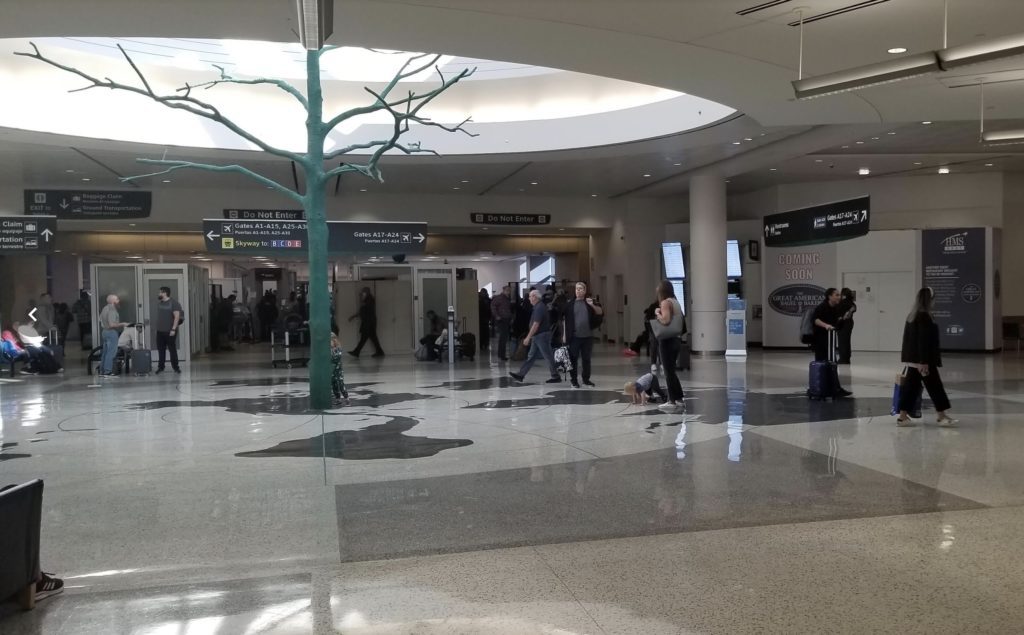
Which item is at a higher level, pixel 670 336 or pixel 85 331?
pixel 670 336

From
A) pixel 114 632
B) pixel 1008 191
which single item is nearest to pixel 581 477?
pixel 114 632

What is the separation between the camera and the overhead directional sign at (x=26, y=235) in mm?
18625

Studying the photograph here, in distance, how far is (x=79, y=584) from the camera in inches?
179

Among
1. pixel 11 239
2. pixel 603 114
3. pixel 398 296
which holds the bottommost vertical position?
pixel 398 296

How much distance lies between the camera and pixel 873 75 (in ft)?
24.7

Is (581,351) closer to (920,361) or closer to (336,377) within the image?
(336,377)

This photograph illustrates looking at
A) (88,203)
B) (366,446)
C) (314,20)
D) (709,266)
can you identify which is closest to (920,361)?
(366,446)

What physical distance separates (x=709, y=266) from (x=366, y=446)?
14.0 m

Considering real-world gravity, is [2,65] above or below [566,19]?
above

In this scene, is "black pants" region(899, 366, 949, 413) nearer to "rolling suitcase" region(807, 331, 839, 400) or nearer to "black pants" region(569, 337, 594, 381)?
"rolling suitcase" region(807, 331, 839, 400)

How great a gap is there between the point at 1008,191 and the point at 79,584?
22994 millimetres

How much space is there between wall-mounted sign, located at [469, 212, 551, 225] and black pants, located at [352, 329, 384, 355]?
15.2ft

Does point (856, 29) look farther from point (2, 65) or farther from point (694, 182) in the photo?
point (2, 65)

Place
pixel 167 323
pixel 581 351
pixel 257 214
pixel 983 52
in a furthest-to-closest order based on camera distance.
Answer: pixel 257 214
pixel 167 323
pixel 581 351
pixel 983 52
